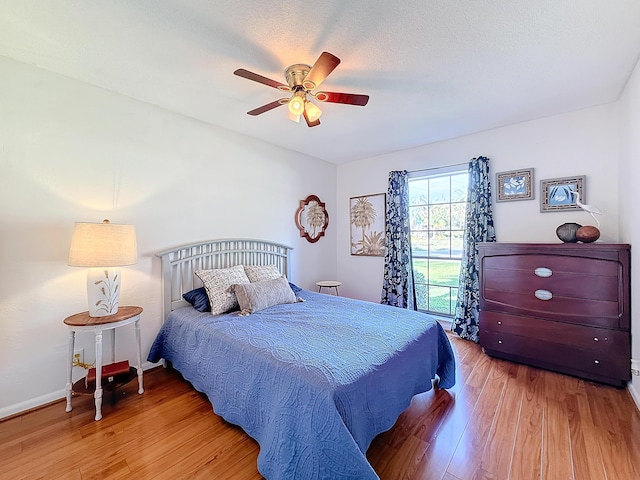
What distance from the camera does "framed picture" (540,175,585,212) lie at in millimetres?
2713

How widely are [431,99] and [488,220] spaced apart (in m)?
1.59

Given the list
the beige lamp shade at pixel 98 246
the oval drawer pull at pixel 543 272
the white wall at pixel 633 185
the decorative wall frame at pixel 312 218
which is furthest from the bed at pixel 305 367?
the decorative wall frame at pixel 312 218

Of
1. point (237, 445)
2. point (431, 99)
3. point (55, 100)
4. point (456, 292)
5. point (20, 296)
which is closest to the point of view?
point (237, 445)

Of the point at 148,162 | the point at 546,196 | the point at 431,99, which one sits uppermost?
the point at 431,99

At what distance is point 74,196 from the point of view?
2.17m

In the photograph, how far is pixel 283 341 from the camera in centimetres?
178

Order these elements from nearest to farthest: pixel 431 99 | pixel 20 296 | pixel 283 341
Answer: pixel 283 341, pixel 20 296, pixel 431 99

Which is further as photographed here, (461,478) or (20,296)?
(20,296)

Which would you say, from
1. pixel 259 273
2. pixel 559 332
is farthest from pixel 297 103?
pixel 559 332

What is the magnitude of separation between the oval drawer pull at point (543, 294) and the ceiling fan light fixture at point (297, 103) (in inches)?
106

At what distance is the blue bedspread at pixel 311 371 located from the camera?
1.25m

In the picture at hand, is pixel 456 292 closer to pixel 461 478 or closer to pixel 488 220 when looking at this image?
pixel 488 220

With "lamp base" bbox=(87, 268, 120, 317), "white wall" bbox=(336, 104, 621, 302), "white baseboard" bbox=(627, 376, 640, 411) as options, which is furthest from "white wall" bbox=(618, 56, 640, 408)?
"lamp base" bbox=(87, 268, 120, 317)

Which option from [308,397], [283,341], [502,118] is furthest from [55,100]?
[502,118]
